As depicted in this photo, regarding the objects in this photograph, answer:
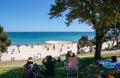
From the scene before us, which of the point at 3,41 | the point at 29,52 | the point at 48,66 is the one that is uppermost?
the point at 48,66

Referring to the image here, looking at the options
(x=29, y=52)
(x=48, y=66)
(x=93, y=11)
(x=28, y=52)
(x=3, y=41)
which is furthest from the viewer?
(x=29, y=52)

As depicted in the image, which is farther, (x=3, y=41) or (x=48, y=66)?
(x=3, y=41)

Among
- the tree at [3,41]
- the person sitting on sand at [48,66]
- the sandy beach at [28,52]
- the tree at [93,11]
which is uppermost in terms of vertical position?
the tree at [93,11]

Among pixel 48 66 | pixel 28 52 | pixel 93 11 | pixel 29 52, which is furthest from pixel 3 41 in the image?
pixel 48 66

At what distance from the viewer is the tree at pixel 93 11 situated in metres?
22.6

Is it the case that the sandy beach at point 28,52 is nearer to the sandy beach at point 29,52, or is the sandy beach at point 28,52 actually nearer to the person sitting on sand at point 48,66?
the sandy beach at point 29,52

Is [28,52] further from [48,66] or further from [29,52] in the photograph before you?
[48,66]

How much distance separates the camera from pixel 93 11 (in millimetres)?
23281

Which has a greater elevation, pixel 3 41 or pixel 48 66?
pixel 48 66

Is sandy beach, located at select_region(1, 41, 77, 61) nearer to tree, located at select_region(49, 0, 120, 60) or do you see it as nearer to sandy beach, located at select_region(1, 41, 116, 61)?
sandy beach, located at select_region(1, 41, 116, 61)

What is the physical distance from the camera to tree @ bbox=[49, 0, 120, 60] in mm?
22594

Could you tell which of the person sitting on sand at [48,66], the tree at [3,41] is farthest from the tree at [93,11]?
the tree at [3,41]

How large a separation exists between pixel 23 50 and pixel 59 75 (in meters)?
A: 45.4

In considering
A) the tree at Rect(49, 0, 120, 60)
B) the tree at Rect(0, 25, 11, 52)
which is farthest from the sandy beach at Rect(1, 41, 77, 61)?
the tree at Rect(49, 0, 120, 60)
